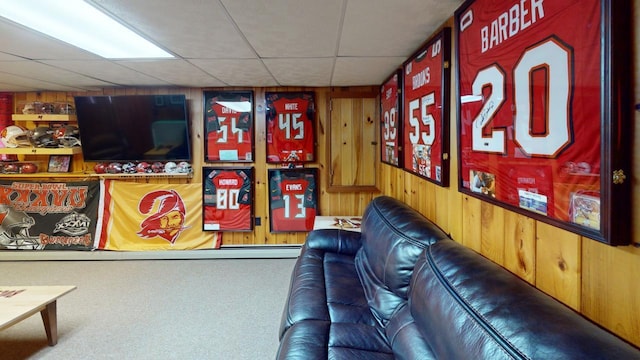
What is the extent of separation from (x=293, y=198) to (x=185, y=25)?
254 centimetres

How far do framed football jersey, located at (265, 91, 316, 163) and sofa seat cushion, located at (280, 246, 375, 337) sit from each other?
1746 millimetres

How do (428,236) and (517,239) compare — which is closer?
(517,239)

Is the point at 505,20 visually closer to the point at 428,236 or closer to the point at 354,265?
the point at 428,236

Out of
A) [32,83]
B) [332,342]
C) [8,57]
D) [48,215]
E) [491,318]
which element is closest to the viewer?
[491,318]

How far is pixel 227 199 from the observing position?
13.4ft

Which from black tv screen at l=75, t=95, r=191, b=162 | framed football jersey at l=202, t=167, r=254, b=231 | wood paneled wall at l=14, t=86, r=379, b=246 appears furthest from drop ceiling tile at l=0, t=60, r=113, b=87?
framed football jersey at l=202, t=167, r=254, b=231

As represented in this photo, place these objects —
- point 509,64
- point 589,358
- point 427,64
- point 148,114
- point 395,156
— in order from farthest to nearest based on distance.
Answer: point 148,114 → point 395,156 → point 427,64 → point 509,64 → point 589,358

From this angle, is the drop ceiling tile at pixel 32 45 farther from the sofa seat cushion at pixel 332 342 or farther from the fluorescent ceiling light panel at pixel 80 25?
the sofa seat cushion at pixel 332 342

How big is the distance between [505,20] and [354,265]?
1923 millimetres

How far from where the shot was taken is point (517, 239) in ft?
4.07

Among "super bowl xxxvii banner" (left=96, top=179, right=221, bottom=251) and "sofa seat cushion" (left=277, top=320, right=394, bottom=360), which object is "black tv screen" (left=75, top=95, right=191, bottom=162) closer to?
"super bowl xxxvii banner" (left=96, top=179, right=221, bottom=251)

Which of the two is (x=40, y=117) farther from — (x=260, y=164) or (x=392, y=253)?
(x=392, y=253)

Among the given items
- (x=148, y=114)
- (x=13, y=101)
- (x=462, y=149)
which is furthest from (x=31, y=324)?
(x=462, y=149)

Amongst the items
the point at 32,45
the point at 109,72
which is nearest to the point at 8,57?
the point at 32,45
